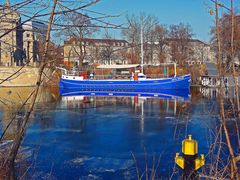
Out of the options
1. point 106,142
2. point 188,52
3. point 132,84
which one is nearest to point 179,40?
point 188,52

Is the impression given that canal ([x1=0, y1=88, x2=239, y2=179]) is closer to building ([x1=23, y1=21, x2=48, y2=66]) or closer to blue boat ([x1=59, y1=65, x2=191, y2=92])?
building ([x1=23, y1=21, x2=48, y2=66])

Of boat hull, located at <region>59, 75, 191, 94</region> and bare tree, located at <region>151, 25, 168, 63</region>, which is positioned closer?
boat hull, located at <region>59, 75, 191, 94</region>

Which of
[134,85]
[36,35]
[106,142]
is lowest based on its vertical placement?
[106,142]

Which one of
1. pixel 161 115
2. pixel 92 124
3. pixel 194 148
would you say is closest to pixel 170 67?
pixel 161 115

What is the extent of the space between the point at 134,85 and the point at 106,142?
2035 centimetres

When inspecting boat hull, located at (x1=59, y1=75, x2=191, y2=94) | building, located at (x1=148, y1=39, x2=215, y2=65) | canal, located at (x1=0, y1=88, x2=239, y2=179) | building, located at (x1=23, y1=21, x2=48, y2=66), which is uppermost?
building, located at (x1=148, y1=39, x2=215, y2=65)

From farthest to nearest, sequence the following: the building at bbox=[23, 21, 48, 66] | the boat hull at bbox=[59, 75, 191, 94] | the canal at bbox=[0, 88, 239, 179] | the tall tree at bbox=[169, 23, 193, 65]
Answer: the tall tree at bbox=[169, 23, 193, 65], the boat hull at bbox=[59, 75, 191, 94], the canal at bbox=[0, 88, 239, 179], the building at bbox=[23, 21, 48, 66]

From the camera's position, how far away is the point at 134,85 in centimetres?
2858

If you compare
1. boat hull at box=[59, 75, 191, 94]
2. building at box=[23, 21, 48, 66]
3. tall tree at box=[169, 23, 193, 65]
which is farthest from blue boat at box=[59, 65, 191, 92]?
building at box=[23, 21, 48, 66]

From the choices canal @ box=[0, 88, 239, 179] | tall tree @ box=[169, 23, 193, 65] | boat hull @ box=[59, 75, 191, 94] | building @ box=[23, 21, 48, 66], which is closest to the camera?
building @ box=[23, 21, 48, 66]

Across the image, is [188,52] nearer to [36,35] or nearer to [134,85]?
[134,85]

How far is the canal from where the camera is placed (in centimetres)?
570

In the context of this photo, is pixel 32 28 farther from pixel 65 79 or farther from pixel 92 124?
pixel 65 79

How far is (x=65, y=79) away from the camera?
31172mm
